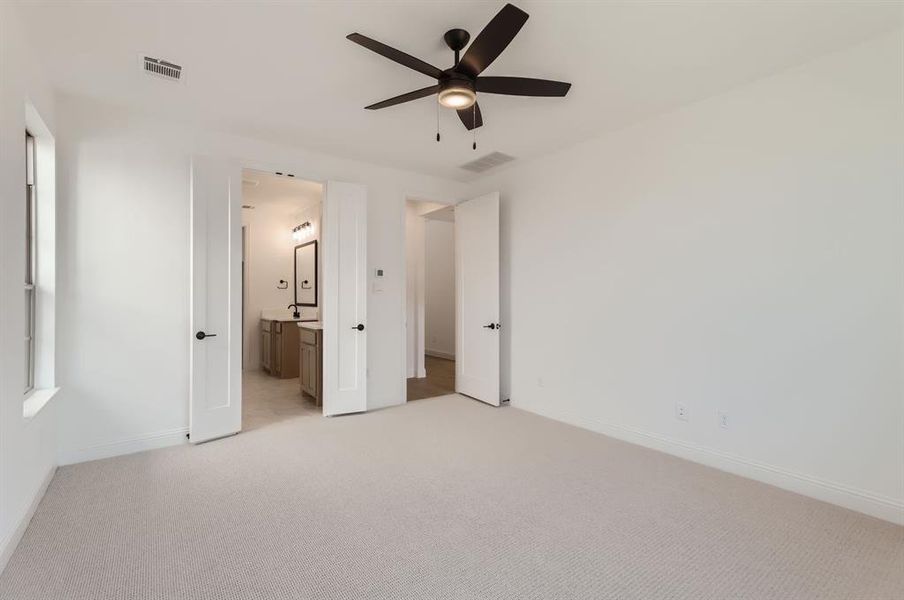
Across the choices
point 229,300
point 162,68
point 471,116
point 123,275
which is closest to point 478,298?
point 471,116

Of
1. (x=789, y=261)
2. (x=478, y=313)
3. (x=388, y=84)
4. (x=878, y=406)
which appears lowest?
(x=878, y=406)

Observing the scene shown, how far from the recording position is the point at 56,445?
290 cm

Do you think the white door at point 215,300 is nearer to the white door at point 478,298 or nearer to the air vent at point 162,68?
the air vent at point 162,68

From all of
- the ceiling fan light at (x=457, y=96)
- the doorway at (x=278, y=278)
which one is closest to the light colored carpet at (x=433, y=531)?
the ceiling fan light at (x=457, y=96)

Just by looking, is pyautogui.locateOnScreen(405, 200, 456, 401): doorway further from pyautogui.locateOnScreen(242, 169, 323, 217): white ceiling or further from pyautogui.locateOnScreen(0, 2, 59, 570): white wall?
pyautogui.locateOnScreen(0, 2, 59, 570): white wall

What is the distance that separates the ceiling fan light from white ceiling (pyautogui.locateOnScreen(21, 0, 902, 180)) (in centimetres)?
33

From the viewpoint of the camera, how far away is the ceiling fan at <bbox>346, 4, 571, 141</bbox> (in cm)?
192

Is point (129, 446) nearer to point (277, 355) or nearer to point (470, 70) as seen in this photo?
point (277, 355)

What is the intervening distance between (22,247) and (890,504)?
504 centimetres

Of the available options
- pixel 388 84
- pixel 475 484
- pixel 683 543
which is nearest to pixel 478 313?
pixel 475 484

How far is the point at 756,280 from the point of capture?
2.86 metres

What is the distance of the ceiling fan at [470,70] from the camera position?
192 centimetres

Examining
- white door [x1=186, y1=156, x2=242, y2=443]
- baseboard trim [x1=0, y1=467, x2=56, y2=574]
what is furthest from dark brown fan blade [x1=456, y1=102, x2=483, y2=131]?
baseboard trim [x1=0, y1=467, x2=56, y2=574]

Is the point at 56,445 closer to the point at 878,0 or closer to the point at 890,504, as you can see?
the point at 890,504
